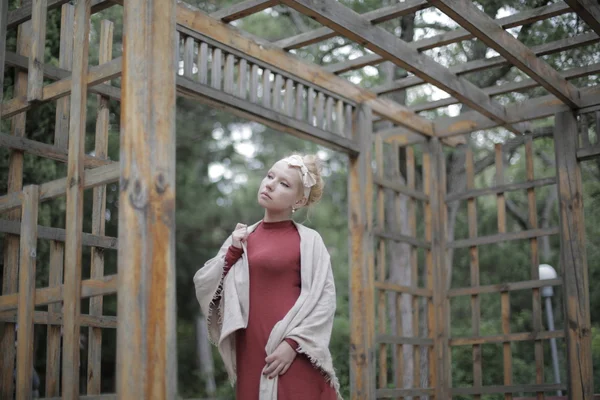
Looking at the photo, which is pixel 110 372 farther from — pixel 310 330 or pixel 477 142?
pixel 310 330

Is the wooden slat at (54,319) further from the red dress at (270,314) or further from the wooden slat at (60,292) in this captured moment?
the red dress at (270,314)

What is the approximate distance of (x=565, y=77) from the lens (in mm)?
5188

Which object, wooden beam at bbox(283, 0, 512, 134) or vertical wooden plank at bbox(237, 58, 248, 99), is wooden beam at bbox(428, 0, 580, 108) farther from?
vertical wooden plank at bbox(237, 58, 248, 99)

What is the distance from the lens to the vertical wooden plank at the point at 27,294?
2.89 meters

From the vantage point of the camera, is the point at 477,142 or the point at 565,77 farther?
the point at 477,142

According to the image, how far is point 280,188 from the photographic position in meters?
3.09

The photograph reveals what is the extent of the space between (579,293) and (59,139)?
135 inches

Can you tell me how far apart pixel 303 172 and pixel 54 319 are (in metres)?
1.34

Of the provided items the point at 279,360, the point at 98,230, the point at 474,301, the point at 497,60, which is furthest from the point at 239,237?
the point at 474,301

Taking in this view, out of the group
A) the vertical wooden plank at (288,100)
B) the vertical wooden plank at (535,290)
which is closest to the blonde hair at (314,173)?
the vertical wooden plank at (288,100)

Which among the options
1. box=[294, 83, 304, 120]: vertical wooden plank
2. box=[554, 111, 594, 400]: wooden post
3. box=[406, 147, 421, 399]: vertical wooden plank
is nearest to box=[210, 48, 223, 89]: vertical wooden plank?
box=[294, 83, 304, 120]: vertical wooden plank

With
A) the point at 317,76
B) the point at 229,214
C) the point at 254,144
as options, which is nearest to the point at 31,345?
the point at 317,76

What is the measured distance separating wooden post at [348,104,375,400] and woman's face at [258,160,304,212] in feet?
6.98

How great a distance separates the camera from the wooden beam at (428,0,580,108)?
3895mm
